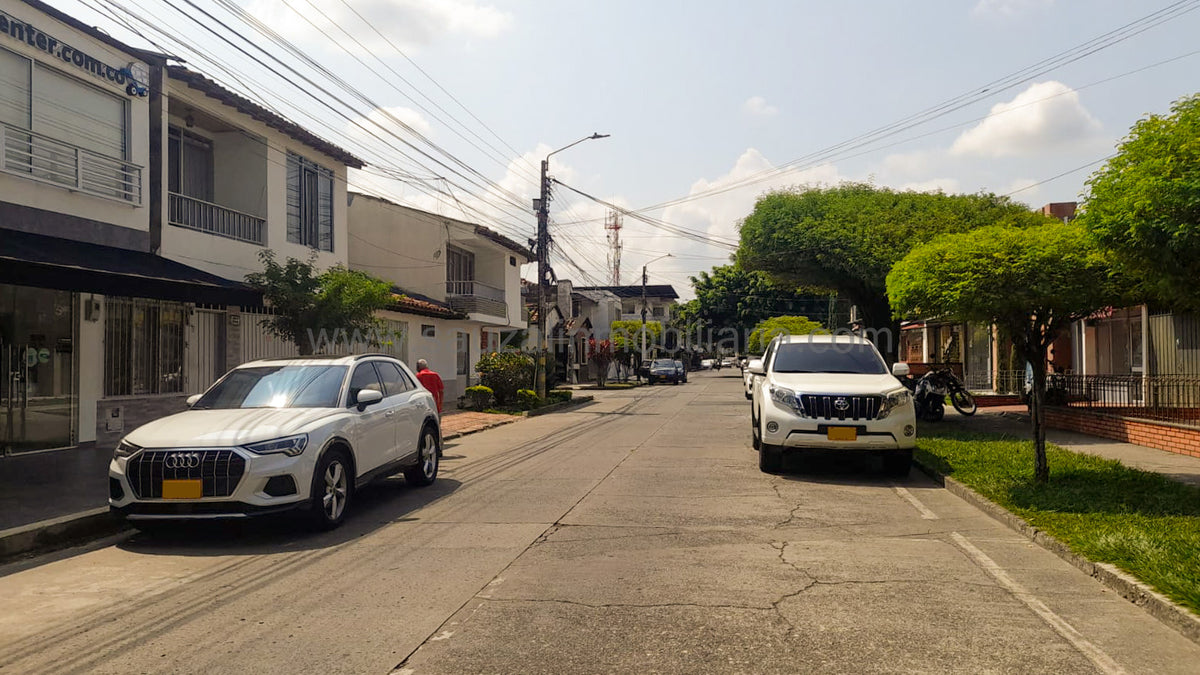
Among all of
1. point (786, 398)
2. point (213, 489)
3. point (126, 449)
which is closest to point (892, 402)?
point (786, 398)

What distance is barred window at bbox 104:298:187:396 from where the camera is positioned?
14.8 m

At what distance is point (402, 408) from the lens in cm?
1041

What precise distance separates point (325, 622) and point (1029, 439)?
13043 millimetres

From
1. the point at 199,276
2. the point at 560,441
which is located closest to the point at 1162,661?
the point at 560,441

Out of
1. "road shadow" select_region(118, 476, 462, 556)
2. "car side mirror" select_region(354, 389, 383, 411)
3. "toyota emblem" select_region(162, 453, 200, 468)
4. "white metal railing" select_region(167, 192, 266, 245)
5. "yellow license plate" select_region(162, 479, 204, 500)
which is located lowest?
"road shadow" select_region(118, 476, 462, 556)

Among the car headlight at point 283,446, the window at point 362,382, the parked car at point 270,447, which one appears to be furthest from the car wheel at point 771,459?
the car headlight at point 283,446

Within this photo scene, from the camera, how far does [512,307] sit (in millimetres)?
37531

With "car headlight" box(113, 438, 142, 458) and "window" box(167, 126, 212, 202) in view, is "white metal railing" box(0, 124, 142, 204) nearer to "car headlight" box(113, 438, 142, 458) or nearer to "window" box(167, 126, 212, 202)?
"window" box(167, 126, 212, 202)

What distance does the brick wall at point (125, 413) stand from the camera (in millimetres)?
14570

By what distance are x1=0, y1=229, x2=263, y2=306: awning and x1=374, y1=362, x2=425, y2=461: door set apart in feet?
12.4

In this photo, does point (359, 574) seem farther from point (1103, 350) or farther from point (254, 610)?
point (1103, 350)

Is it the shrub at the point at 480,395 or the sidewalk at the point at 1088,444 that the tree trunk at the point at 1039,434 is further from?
the shrub at the point at 480,395

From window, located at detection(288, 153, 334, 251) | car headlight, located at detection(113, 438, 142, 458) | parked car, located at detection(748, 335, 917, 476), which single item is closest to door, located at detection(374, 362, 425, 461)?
car headlight, located at detection(113, 438, 142, 458)

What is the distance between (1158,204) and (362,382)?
25.8ft
